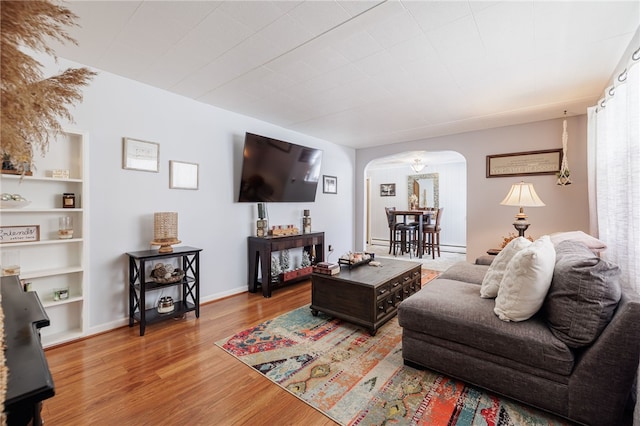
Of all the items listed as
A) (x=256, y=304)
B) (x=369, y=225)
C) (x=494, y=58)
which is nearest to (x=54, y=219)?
(x=256, y=304)

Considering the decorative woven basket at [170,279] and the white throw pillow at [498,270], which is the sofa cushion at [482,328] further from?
the decorative woven basket at [170,279]

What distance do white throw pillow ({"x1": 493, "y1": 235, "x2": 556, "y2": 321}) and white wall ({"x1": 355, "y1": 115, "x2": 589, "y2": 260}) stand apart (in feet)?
8.75

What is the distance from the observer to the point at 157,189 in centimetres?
290

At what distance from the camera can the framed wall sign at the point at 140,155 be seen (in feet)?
8.77

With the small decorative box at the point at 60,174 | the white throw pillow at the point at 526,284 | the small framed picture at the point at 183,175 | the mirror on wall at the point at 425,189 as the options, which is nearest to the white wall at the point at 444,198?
the mirror on wall at the point at 425,189

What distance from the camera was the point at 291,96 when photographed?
3.06m

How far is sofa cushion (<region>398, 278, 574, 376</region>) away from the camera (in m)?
1.49

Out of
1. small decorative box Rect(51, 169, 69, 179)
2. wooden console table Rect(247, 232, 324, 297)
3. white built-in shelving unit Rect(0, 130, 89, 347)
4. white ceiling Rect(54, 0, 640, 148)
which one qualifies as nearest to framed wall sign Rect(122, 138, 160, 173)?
white built-in shelving unit Rect(0, 130, 89, 347)

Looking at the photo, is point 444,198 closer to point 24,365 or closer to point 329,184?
point 329,184

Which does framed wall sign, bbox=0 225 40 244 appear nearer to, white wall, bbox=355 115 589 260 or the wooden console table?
the wooden console table

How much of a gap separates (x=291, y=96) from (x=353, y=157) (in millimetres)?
2948

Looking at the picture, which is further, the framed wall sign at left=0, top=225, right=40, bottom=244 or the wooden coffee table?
→ the wooden coffee table

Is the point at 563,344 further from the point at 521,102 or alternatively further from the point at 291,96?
the point at 291,96

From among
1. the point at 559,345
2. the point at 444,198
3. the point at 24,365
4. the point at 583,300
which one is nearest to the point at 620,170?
the point at 583,300
